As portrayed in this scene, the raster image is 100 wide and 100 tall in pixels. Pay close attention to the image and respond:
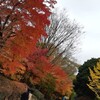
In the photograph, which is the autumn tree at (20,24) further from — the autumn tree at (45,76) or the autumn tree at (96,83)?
the autumn tree at (96,83)

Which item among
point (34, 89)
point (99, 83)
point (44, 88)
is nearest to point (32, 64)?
point (34, 89)

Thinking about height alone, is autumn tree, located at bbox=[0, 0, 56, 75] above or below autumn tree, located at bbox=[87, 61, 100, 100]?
below

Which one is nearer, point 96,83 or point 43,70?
point 43,70

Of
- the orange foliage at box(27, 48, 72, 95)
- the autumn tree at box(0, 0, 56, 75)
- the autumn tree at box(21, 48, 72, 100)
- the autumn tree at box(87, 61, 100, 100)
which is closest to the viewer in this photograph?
the autumn tree at box(0, 0, 56, 75)

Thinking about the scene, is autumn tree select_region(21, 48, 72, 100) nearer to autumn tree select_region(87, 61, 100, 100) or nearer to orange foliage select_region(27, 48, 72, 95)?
orange foliage select_region(27, 48, 72, 95)

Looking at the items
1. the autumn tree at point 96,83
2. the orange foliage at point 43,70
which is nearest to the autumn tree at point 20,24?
the orange foliage at point 43,70

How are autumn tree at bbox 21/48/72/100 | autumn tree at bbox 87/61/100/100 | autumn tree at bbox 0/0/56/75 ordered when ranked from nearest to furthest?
autumn tree at bbox 0/0/56/75, autumn tree at bbox 21/48/72/100, autumn tree at bbox 87/61/100/100

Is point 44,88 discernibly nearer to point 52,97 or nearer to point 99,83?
point 52,97

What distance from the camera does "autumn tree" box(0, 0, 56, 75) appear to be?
793 inches

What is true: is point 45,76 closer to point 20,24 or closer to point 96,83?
point 96,83

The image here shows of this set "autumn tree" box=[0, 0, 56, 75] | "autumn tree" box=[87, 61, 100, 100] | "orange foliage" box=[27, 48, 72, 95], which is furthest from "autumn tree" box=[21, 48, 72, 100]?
"autumn tree" box=[0, 0, 56, 75]

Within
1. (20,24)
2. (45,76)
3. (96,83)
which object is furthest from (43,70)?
(20,24)

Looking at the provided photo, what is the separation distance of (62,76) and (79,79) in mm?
12232

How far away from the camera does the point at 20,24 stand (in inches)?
795
